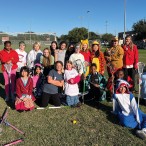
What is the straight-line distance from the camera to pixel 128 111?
→ 6.18 metres

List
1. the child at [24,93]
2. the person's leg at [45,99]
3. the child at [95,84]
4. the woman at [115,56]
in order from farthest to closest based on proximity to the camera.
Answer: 1. the woman at [115,56]
2. the child at [95,84]
3. the person's leg at [45,99]
4. the child at [24,93]

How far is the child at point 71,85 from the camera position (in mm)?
7711

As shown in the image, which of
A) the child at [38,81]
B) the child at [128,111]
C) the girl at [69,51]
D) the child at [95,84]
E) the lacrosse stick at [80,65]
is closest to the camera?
the child at [128,111]

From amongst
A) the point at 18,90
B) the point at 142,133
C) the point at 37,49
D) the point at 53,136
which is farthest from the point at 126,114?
the point at 37,49

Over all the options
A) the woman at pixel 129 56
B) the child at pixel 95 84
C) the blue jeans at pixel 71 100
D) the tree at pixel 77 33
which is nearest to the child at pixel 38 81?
the blue jeans at pixel 71 100

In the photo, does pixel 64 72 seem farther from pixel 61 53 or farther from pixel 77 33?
→ pixel 77 33

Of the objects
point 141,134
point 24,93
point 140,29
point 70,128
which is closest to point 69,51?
point 24,93

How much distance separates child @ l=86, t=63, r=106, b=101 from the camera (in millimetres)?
8016

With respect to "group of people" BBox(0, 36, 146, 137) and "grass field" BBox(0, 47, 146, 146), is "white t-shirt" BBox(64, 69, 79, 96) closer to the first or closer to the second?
"group of people" BBox(0, 36, 146, 137)

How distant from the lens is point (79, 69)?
8227 millimetres

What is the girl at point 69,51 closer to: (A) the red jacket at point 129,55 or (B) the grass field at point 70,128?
(A) the red jacket at point 129,55

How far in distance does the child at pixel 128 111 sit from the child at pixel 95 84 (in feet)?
4.47

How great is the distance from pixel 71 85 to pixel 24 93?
4.47 feet

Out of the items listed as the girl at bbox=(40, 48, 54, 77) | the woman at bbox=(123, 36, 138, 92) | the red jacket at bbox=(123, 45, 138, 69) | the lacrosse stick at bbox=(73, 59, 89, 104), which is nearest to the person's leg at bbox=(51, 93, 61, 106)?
the lacrosse stick at bbox=(73, 59, 89, 104)
